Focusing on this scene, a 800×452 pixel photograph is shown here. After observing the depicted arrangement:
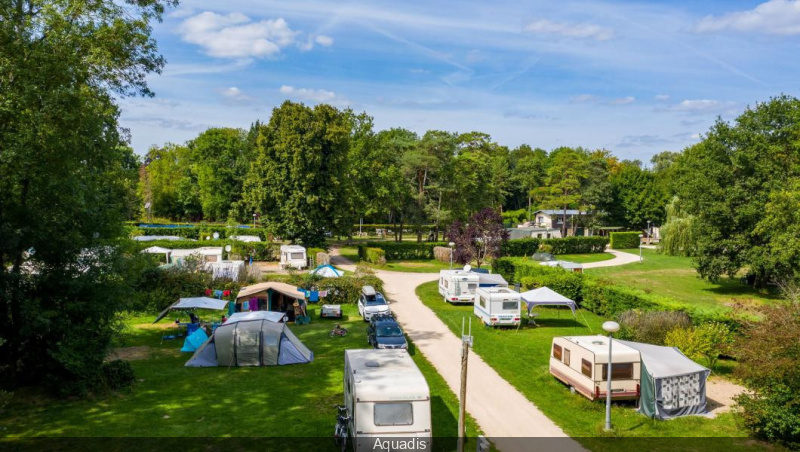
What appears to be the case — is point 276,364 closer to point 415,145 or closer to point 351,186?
point 351,186

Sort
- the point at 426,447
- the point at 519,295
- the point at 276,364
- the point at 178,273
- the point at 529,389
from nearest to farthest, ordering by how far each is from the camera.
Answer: the point at 426,447, the point at 529,389, the point at 276,364, the point at 519,295, the point at 178,273

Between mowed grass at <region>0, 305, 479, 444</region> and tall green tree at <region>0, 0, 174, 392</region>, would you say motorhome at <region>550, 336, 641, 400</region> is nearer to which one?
mowed grass at <region>0, 305, 479, 444</region>

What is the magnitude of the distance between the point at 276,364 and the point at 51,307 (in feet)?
24.2

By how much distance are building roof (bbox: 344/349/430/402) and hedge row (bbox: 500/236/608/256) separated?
41.4 meters

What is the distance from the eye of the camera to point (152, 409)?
1522cm

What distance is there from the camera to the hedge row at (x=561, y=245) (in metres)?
55.9

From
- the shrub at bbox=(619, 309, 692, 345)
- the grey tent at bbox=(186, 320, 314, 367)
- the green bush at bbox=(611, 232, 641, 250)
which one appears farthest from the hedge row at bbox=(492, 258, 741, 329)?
the green bush at bbox=(611, 232, 641, 250)

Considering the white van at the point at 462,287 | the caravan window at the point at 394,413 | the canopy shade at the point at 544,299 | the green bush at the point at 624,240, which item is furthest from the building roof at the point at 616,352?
the green bush at the point at 624,240

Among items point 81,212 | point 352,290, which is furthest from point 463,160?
point 81,212

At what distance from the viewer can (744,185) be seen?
118 feet

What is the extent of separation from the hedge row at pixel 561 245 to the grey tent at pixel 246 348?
122 ft

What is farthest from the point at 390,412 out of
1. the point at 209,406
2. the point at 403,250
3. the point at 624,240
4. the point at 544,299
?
the point at 624,240

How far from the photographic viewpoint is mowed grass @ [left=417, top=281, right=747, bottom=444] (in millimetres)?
14633

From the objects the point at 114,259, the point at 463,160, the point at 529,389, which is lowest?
the point at 529,389
